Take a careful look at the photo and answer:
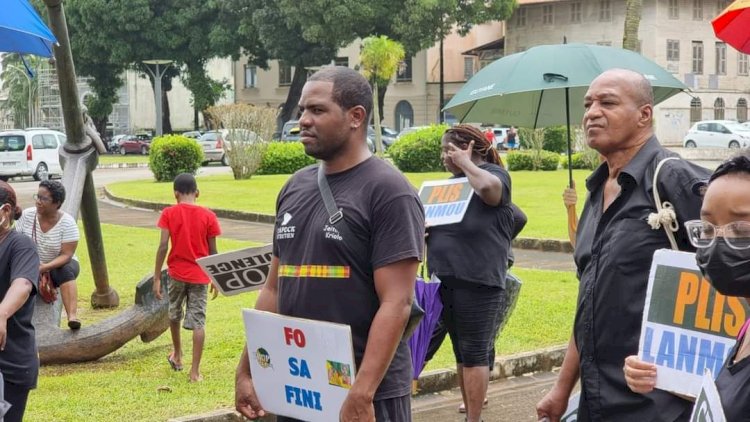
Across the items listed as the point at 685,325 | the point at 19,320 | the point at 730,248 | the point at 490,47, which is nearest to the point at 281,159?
the point at 19,320

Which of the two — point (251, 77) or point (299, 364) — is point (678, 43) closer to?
point (251, 77)

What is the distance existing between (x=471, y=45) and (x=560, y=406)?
71.1 metres

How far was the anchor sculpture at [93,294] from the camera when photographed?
28.3 feet

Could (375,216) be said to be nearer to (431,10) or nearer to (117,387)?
(117,387)

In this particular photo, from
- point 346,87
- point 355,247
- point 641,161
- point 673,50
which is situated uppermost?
point 673,50

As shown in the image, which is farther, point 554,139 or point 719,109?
point 719,109

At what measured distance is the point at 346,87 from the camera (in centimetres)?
398

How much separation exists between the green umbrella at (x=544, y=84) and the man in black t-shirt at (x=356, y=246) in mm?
3524

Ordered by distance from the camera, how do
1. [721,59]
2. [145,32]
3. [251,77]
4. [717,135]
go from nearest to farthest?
[717,135] < [145,32] < [721,59] < [251,77]

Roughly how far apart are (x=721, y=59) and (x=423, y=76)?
17461 mm

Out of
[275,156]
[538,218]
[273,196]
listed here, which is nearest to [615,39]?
[275,156]

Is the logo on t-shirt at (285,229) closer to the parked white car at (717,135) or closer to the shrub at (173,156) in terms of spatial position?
the shrub at (173,156)

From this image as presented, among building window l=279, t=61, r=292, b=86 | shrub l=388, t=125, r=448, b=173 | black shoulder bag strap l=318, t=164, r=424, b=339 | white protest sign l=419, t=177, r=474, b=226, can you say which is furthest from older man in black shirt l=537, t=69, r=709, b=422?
building window l=279, t=61, r=292, b=86

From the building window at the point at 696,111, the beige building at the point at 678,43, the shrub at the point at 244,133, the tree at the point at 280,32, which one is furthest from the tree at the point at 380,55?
the shrub at the point at 244,133
